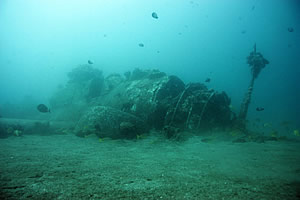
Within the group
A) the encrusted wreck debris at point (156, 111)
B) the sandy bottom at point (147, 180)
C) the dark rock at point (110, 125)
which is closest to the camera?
the sandy bottom at point (147, 180)

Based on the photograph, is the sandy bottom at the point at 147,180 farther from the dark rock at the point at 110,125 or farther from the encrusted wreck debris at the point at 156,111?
the encrusted wreck debris at the point at 156,111

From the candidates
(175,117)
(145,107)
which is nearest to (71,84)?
(145,107)

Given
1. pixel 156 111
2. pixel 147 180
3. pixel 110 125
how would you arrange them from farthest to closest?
pixel 156 111 → pixel 110 125 → pixel 147 180

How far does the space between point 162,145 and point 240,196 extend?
5.73 meters

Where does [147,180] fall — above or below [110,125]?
below

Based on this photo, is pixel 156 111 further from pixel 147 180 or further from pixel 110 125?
pixel 147 180

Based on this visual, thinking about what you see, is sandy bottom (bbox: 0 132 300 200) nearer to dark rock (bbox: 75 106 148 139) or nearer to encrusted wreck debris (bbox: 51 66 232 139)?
dark rock (bbox: 75 106 148 139)

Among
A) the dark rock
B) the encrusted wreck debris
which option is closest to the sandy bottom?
the dark rock

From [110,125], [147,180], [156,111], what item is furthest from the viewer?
[156,111]

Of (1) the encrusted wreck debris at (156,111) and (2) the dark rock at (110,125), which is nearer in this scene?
(2) the dark rock at (110,125)

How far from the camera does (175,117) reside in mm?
11164

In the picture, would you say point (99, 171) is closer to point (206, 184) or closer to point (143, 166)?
point (143, 166)

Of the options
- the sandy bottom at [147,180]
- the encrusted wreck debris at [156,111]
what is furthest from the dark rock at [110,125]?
the sandy bottom at [147,180]

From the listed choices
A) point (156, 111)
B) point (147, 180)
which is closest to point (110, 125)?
point (156, 111)
